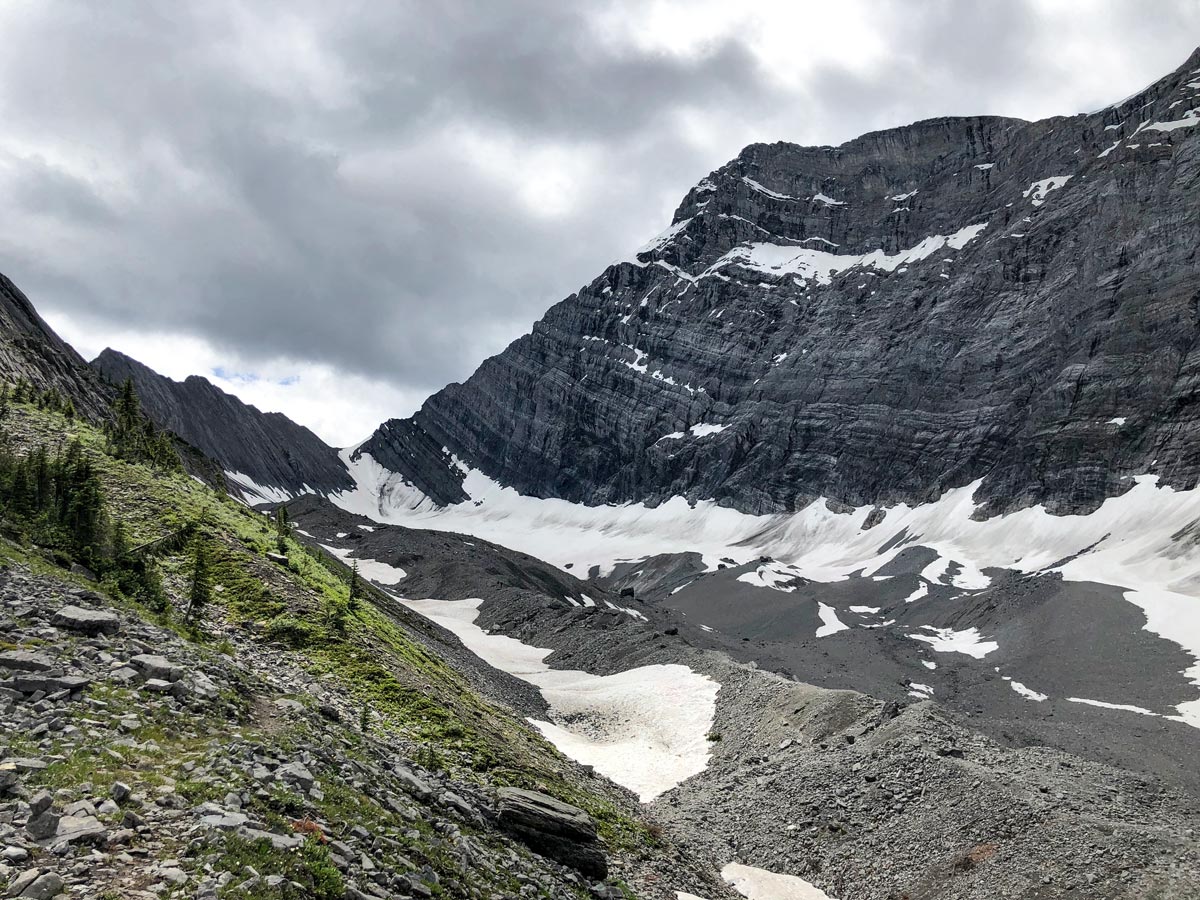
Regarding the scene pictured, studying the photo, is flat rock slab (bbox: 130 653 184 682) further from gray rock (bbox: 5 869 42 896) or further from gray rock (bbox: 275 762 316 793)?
gray rock (bbox: 5 869 42 896)

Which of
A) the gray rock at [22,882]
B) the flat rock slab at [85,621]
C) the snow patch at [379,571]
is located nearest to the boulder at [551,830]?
the flat rock slab at [85,621]

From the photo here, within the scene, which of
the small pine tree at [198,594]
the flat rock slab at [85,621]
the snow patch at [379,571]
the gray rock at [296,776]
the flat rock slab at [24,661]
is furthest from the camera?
the snow patch at [379,571]

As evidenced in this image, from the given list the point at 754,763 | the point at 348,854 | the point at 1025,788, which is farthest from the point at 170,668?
the point at 754,763

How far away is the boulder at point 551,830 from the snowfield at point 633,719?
23.4m

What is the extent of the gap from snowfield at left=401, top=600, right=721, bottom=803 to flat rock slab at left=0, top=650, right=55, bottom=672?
113 ft

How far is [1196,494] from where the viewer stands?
478 feet

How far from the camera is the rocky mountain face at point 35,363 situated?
68.3m

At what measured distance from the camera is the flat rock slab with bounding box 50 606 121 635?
15883 mm

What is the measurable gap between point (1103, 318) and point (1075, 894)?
685 feet

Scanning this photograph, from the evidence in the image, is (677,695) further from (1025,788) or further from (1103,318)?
(1103,318)

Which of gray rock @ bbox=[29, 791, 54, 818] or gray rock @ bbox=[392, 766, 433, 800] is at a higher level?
gray rock @ bbox=[29, 791, 54, 818]

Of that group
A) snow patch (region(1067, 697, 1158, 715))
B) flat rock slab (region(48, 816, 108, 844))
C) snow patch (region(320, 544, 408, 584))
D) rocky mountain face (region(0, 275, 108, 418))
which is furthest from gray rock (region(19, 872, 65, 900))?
snow patch (region(320, 544, 408, 584))

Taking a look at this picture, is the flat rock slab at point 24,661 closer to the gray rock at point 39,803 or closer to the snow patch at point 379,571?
the gray rock at point 39,803

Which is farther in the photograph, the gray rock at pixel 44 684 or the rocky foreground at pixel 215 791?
the gray rock at pixel 44 684
